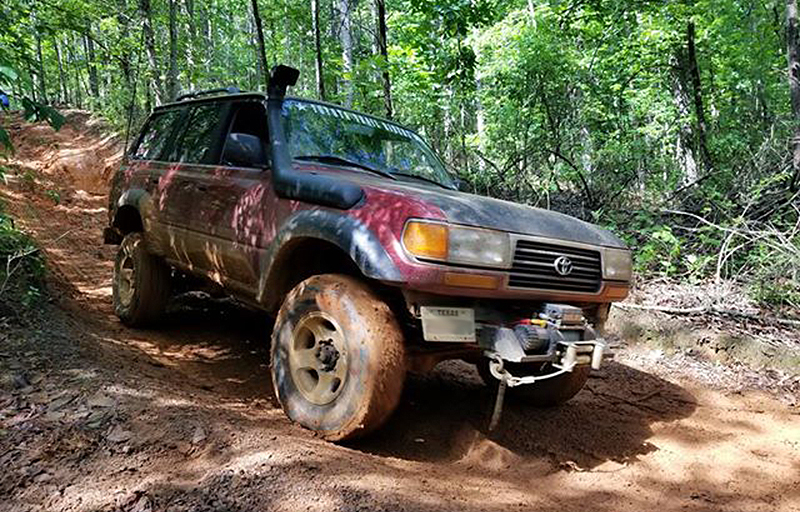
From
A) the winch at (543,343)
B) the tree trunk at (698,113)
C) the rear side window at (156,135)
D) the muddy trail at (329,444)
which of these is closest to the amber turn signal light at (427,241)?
the winch at (543,343)

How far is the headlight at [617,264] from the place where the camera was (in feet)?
10.1

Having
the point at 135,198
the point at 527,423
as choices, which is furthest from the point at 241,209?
the point at 527,423

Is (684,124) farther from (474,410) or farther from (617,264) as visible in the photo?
A: (474,410)

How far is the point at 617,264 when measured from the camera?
3.13 m

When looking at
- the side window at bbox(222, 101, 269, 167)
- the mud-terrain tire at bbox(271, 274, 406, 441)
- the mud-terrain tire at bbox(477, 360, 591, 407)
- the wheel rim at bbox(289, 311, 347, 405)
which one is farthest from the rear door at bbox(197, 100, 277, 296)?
the mud-terrain tire at bbox(477, 360, 591, 407)

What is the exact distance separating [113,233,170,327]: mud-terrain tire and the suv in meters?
0.81

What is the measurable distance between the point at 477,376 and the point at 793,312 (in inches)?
121

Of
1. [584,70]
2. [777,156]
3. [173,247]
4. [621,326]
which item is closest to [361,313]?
[173,247]

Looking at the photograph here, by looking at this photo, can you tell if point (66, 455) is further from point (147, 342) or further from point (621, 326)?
point (621, 326)

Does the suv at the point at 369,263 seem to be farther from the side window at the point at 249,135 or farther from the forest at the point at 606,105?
the forest at the point at 606,105

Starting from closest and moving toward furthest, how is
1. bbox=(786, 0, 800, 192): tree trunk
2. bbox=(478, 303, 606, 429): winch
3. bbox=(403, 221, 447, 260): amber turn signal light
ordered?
bbox=(403, 221, 447, 260): amber turn signal light
bbox=(478, 303, 606, 429): winch
bbox=(786, 0, 800, 192): tree trunk

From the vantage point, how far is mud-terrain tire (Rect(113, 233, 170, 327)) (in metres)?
4.76

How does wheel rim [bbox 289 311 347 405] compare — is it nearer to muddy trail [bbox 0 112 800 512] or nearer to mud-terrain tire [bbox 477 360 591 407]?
muddy trail [bbox 0 112 800 512]

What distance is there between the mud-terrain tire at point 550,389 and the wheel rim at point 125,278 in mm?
3321
